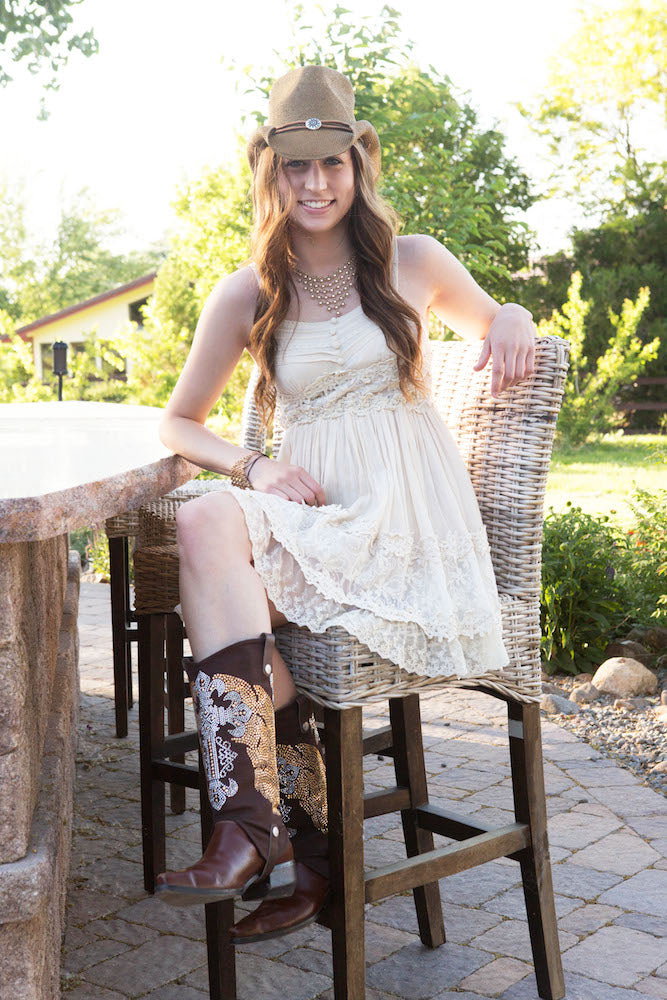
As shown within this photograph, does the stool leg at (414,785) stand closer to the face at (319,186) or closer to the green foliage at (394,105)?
the face at (319,186)

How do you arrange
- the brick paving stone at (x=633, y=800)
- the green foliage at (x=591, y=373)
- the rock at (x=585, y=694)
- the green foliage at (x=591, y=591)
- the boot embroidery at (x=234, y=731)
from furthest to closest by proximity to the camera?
the green foliage at (x=591, y=373) → the green foliage at (x=591, y=591) → the rock at (x=585, y=694) → the brick paving stone at (x=633, y=800) → the boot embroidery at (x=234, y=731)

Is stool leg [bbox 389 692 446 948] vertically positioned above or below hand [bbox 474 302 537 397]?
below

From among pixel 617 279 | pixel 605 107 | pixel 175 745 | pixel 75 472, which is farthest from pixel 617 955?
pixel 605 107

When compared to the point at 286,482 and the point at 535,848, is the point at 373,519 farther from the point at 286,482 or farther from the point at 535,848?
the point at 535,848

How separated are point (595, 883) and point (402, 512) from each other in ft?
4.02

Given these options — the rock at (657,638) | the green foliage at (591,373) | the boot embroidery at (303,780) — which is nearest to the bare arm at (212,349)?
the boot embroidery at (303,780)

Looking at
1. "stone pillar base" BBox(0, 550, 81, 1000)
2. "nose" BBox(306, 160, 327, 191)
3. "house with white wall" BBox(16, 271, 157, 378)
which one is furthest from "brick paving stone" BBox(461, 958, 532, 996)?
"house with white wall" BBox(16, 271, 157, 378)

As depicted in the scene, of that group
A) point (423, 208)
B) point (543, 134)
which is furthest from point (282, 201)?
point (543, 134)

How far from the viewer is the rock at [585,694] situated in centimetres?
439

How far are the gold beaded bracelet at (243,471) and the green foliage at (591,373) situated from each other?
1421 cm

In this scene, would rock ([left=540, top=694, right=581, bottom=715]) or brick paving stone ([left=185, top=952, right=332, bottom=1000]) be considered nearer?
brick paving stone ([left=185, top=952, right=332, bottom=1000])

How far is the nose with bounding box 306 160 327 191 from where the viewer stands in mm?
2338

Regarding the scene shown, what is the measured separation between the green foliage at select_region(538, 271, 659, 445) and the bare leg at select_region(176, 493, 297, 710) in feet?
47.6

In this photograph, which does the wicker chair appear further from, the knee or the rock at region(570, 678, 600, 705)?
the rock at region(570, 678, 600, 705)
